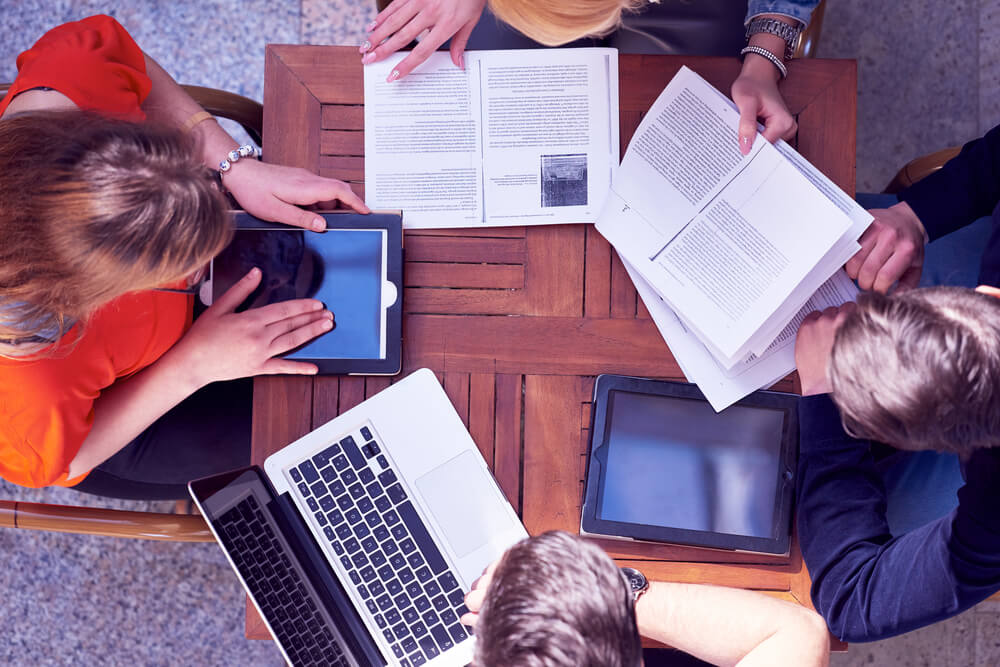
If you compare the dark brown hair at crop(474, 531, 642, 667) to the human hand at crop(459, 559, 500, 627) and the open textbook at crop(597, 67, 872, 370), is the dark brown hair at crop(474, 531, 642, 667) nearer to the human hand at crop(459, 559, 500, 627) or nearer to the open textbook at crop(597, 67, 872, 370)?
the human hand at crop(459, 559, 500, 627)

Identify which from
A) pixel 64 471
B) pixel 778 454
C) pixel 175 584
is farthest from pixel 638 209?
pixel 175 584

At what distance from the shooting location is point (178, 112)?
3.75 feet

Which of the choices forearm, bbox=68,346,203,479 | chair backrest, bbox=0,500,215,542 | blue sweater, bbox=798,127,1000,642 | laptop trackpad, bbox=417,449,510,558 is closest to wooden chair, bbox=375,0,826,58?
blue sweater, bbox=798,127,1000,642

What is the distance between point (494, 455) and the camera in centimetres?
106

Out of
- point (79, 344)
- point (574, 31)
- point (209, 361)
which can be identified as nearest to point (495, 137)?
point (574, 31)

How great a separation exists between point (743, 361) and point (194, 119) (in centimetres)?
90

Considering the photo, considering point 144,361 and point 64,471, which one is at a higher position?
point 144,361

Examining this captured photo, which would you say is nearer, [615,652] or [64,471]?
[615,652]

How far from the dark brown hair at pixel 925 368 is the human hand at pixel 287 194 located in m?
0.67

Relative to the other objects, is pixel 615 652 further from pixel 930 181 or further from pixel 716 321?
pixel 930 181

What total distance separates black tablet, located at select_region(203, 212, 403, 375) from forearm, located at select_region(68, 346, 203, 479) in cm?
18

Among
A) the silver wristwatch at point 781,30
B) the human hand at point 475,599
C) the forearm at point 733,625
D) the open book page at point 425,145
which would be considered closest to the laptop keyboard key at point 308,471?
the human hand at point 475,599

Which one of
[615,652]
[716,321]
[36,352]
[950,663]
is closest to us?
[615,652]

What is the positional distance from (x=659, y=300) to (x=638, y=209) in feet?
0.44
